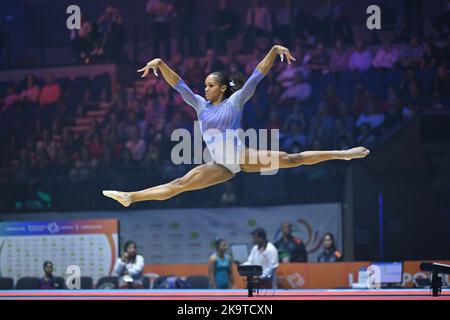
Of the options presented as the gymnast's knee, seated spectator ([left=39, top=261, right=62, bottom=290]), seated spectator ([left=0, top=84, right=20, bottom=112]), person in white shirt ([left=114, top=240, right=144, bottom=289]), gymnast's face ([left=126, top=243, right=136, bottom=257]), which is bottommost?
seated spectator ([left=39, top=261, right=62, bottom=290])

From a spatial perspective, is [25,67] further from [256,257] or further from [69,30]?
[256,257]

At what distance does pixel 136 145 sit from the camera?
50.7ft

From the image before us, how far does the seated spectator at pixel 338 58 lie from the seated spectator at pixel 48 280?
5953 millimetres

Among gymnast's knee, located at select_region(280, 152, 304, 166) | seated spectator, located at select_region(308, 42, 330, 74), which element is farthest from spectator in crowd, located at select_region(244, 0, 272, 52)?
gymnast's knee, located at select_region(280, 152, 304, 166)

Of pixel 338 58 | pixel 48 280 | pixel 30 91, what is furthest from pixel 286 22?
pixel 48 280

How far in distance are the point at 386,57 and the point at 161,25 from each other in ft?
15.0

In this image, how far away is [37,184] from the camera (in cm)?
1503

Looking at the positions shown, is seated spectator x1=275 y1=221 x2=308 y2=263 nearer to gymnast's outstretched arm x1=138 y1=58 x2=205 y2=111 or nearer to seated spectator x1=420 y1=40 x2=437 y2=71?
seated spectator x1=420 y1=40 x2=437 y2=71

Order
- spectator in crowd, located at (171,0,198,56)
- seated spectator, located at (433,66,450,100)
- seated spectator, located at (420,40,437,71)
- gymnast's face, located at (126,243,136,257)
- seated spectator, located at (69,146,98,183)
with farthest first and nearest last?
spectator in crowd, located at (171,0,198,56) < seated spectator, located at (69,146,98,183) < seated spectator, located at (420,40,437,71) < seated spectator, located at (433,66,450,100) < gymnast's face, located at (126,243,136,257)

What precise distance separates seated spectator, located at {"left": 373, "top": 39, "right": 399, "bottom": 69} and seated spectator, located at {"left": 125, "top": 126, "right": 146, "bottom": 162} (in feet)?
14.3

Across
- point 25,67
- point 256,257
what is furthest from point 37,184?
point 256,257

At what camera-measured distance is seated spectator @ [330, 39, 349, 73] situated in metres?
15.2

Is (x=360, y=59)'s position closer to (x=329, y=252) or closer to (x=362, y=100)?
(x=362, y=100)

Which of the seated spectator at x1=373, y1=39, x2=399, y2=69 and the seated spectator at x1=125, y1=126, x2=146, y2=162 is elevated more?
the seated spectator at x1=373, y1=39, x2=399, y2=69
